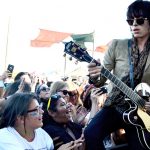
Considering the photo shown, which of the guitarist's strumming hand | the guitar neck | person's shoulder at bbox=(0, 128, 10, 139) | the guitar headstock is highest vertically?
the guitar headstock

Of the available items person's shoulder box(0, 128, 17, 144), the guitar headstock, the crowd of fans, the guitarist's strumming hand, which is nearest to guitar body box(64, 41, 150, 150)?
the guitarist's strumming hand

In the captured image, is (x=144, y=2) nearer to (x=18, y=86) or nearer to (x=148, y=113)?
(x=148, y=113)

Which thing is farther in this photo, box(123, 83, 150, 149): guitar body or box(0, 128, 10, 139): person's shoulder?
box(123, 83, 150, 149): guitar body

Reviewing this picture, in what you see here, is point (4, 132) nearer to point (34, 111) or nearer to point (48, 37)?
point (34, 111)

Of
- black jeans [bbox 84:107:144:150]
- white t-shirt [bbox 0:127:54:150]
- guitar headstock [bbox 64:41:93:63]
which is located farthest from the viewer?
black jeans [bbox 84:107:144:150]

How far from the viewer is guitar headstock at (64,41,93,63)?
3355 millimetres

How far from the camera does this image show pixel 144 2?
3.90 m

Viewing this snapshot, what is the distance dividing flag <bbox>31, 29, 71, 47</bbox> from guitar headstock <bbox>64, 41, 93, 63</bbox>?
13.5 m

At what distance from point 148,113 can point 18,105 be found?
1.19m

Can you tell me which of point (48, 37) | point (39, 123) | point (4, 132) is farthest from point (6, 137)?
point (48, 37)

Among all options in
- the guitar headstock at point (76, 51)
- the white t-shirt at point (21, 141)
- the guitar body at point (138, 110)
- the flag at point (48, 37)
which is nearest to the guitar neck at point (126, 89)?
the guitar body at point (138, 110)

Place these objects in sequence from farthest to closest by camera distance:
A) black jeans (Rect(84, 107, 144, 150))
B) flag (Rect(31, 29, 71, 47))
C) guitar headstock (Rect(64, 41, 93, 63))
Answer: flag (Rect(31, 29, 71, 47)) → black jeans (Rect(84, 107, 144, 150)) → guitar headstock (Rect(64, 41, 93, 63))

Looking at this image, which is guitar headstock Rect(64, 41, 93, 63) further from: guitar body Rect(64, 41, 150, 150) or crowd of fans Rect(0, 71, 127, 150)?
crowd of fans Rect(0, 71, 127, 150)

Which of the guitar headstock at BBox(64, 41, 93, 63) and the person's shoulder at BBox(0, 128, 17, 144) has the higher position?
the guitar headstock at BBox(64, 41, 93, 63)
